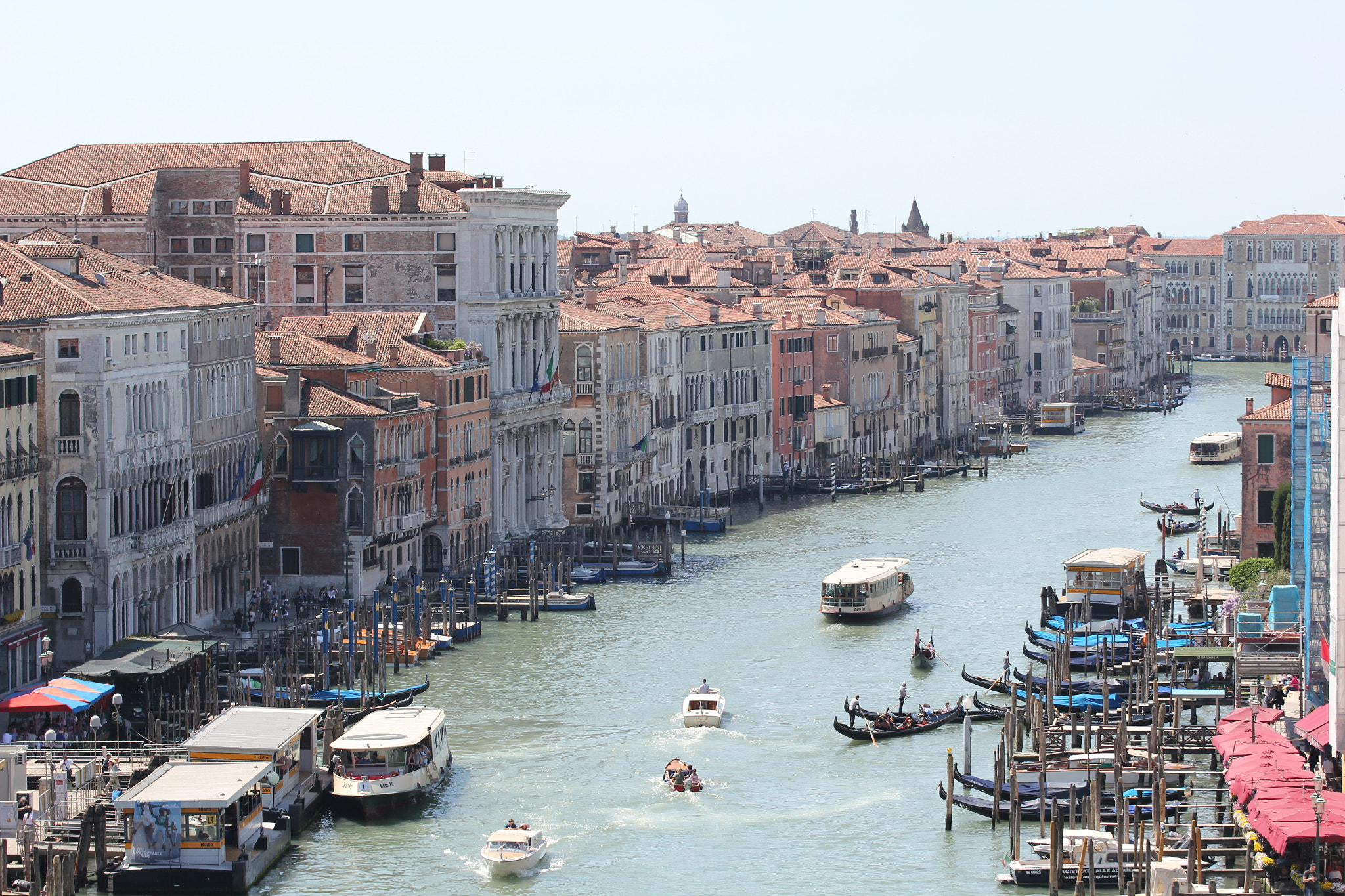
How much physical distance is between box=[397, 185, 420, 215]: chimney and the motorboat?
67.0 ft

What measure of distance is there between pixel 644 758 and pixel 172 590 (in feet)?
30.1

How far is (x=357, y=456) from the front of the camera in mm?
41812

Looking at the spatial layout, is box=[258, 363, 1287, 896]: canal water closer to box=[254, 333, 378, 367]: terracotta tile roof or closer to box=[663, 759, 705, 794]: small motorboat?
box=[663, 759, 705, 794]: small motorboat

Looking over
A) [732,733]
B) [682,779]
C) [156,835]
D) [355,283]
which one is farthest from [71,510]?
[355,283]

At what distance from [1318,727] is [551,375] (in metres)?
28.4

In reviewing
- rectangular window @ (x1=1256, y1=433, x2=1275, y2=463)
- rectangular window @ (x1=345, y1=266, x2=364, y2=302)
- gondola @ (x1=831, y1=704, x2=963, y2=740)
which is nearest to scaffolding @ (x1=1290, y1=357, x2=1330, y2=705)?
gondola @ (x1=831, y1=704, x2=963, y2=740)

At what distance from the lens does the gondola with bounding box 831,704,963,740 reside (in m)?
32.0

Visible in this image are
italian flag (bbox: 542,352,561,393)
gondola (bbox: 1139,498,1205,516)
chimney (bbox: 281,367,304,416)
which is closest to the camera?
chimney (bbox: 281,367,304,416)

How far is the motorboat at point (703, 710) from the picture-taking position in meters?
32.8

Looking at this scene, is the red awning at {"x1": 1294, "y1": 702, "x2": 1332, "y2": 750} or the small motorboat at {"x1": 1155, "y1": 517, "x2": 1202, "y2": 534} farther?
the small motorboat at {"x1": 1155, "y1": 517, "x2": 1202, "y2": 534}

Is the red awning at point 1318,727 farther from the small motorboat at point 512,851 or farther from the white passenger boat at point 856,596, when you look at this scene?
the white passenger boat at point 856,596

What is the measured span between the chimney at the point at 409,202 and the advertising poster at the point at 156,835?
27.3m

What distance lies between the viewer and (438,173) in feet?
177

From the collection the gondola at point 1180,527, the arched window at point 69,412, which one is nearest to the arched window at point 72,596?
the arched window at point 69,412
